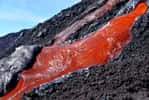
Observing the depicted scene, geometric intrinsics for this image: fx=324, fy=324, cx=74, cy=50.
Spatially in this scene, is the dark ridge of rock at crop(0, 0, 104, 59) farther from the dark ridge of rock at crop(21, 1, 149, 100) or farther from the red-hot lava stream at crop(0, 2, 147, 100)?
the dark ridge of rock at crop(21, 1, 149, 100)

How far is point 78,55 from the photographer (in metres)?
31.6

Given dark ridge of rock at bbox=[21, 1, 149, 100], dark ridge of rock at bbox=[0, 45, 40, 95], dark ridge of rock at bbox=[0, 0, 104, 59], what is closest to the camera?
dark ridge of rock at bbox=[21, 1, 149, 100]

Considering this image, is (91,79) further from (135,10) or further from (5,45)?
(5,45)

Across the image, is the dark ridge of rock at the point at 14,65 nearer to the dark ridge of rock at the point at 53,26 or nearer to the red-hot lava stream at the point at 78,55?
the red-hot lava stream at the point at 78,55

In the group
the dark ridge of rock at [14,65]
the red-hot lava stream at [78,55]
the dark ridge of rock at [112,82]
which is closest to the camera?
the dark ridge of rock at [112,82]

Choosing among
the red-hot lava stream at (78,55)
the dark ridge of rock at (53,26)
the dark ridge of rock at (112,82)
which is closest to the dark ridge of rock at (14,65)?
the red-hot lava stream at (78,55)

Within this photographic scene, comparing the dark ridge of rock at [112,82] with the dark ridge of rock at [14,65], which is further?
the dark ridge of rock at [14,65]

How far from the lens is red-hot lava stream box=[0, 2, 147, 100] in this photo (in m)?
29.9

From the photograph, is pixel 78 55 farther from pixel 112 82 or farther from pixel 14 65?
pixel 112 82

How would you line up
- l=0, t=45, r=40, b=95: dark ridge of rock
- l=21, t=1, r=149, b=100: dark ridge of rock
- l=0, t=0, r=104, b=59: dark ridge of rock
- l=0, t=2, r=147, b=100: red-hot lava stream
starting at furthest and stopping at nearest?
1. l=0, t=0, r=104, b=59: dark ridge of rock
2. l=0, t=45, r=40, b=95: dark ridge of rock
3. l=0, t=2, r=147, b=100: red-hot lava stream
4. l=21, t=1, r=149, b=100: dark ridge of rock

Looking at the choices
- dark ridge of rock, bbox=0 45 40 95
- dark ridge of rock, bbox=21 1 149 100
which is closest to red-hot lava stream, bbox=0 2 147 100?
dark ridge of rock, bbox=0 45 40 95

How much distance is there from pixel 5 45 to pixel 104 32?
48654 mm

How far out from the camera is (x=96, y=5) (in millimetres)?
49812

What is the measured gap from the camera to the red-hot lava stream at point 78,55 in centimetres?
2987
